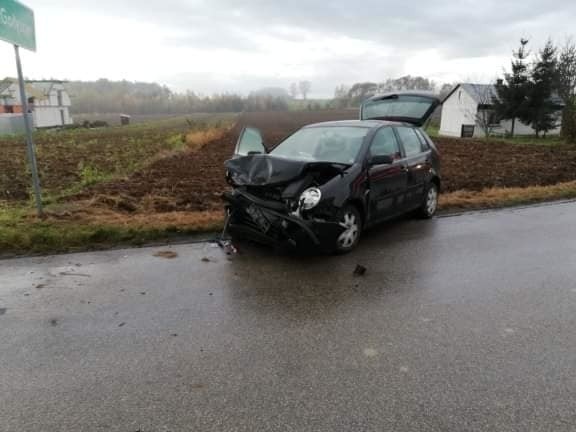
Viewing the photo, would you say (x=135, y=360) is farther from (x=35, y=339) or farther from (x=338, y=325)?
(x=338, y=325)

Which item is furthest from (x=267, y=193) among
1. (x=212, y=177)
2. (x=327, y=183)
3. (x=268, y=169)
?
(x=212, y=177)

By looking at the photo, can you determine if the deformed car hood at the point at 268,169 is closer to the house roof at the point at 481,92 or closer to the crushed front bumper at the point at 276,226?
the crushed front bumper at the point at 276,226

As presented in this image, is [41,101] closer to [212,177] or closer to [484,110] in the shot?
[484,110]

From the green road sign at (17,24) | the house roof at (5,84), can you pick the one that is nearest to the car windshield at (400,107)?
the green road sign at (17,24)

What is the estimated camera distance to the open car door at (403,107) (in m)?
8.27

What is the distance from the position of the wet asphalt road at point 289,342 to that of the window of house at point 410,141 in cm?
188

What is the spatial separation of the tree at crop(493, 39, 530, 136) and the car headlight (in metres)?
28.3

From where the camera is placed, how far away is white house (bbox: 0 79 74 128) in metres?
45.5

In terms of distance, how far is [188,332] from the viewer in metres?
3.34

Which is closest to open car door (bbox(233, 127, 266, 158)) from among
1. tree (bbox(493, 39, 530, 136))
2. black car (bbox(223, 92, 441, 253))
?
black car (bbox(223, 92, 441, 253))

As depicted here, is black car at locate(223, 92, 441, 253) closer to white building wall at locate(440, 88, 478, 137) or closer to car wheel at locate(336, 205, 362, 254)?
car wheel at locate(336, 205, 362, 254)

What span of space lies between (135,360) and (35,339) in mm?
926

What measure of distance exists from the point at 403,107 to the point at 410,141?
2.41 m

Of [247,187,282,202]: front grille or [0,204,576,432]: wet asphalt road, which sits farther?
[247,187,282,202]: front grille
